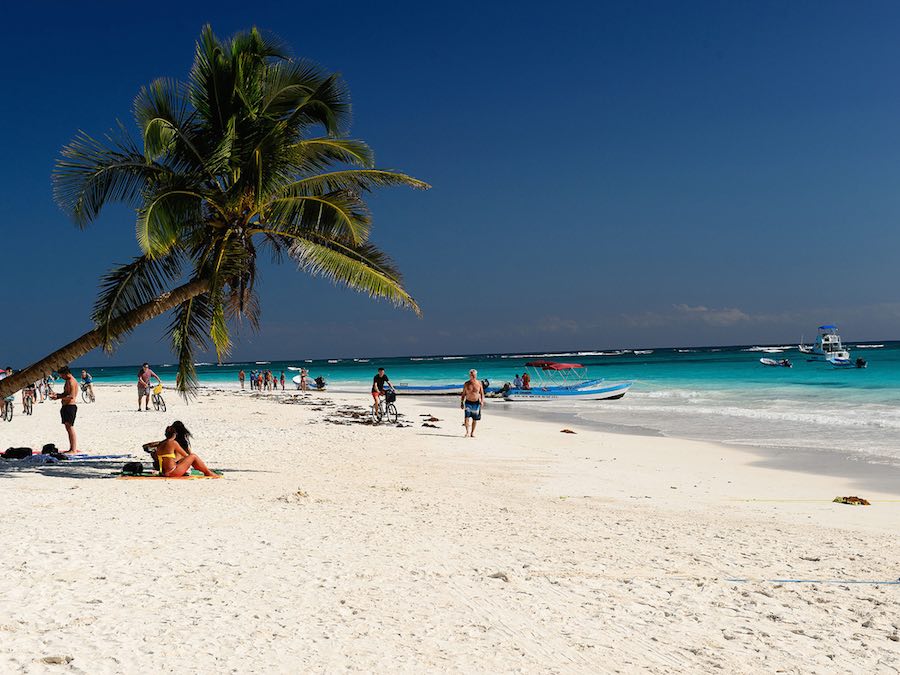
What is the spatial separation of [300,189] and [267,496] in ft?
16.7

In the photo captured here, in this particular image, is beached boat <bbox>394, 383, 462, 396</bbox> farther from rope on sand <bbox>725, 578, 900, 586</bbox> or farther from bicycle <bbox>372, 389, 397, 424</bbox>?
rope on sand <bbox>725, 578, 900, 586</bbox>

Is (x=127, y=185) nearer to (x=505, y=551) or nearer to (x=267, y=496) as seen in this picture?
(x=267, y=496)

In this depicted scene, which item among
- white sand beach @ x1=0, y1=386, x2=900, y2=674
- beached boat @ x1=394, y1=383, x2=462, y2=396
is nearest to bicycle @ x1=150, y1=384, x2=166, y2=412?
white sand beach @ x1=0, y1=386, x2=900, y2=674

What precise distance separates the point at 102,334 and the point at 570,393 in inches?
1067

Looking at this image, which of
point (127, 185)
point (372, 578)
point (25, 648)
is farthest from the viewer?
point (127, 185)

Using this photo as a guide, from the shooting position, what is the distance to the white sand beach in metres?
4.05

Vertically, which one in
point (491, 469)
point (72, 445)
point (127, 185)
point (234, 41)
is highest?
point (234, 41)

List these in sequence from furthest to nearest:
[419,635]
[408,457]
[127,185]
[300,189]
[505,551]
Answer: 1. [408,457]
2. [300,189]
3. [127,185]
4. [505,551]
5. [419,635]

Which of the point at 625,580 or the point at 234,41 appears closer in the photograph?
the point at 625,580

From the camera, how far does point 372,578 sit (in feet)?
17.6

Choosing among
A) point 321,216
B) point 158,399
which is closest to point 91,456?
point 321,216

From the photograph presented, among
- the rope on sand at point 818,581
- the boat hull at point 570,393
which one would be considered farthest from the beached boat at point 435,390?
the rope on sand at point 818,581

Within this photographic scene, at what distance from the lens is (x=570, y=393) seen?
3431cm

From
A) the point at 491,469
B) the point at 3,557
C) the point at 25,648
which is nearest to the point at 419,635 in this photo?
the point at 25,648
